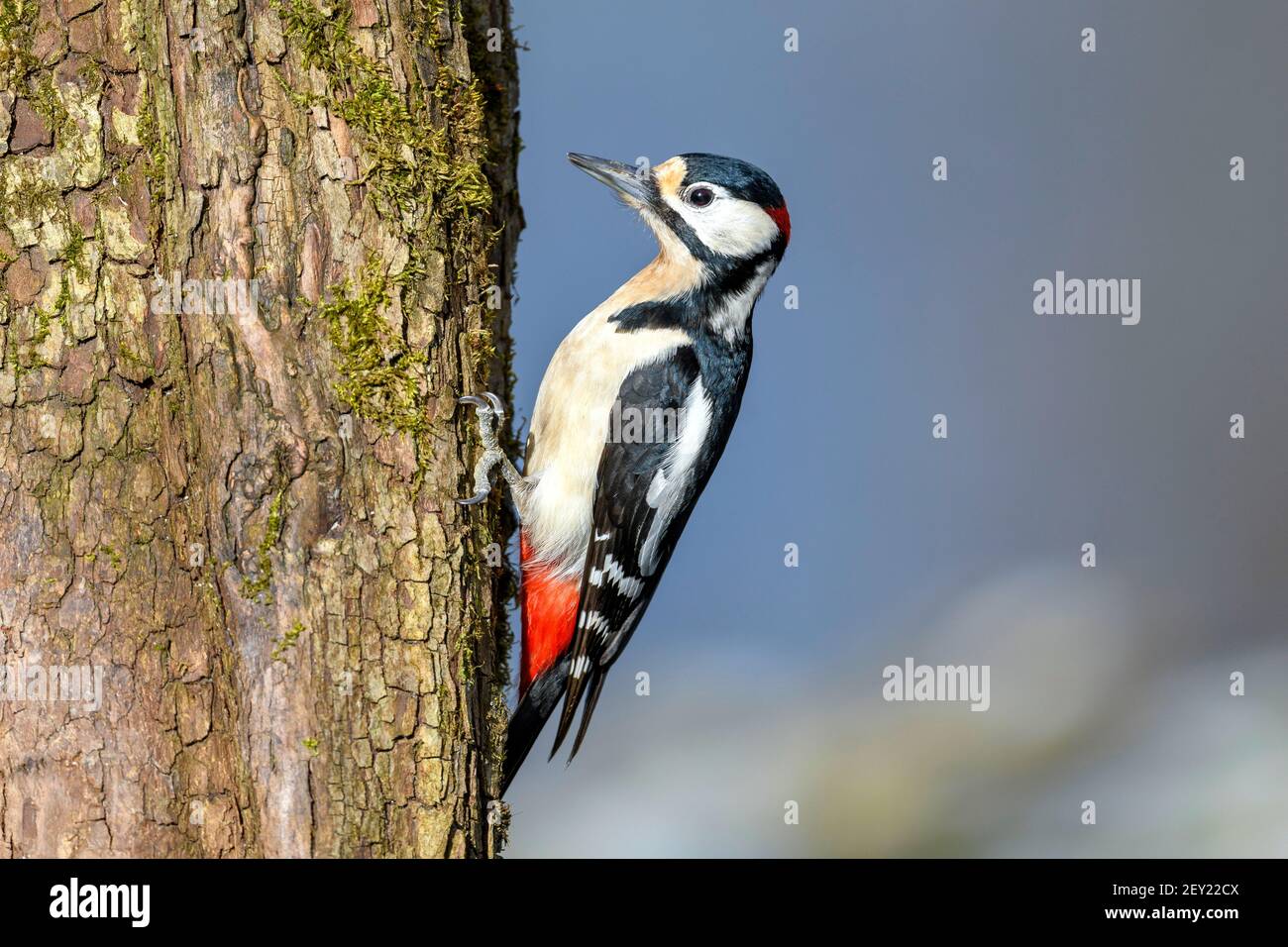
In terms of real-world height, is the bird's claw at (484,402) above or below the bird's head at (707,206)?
below

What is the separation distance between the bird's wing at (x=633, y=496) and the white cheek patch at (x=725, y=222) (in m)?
0.32

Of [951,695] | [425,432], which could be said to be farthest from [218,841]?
[951,695]

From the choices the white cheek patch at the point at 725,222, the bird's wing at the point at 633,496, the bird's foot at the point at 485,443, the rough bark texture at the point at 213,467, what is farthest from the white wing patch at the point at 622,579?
the white cheek patch at the point at 725,222

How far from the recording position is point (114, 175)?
6.43 ft

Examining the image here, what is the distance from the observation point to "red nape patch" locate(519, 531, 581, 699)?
2.71 metres

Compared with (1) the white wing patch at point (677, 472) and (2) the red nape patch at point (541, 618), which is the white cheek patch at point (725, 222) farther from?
(2) the red nape patch at point (541, 618)

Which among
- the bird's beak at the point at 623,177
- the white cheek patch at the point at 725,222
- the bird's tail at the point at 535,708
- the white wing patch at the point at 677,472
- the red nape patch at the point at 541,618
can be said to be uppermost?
the bird's beak at the point at 623,177

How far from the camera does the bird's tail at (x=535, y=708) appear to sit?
8.45 feet

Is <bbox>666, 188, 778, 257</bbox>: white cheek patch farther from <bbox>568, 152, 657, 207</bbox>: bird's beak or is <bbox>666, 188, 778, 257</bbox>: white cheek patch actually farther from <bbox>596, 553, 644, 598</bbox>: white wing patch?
<bbox>596, 553, 644, 598</bbox>: white wing patch

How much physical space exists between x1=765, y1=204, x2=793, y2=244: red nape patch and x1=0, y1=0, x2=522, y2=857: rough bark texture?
1243 mm

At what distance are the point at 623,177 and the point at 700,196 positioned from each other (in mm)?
227

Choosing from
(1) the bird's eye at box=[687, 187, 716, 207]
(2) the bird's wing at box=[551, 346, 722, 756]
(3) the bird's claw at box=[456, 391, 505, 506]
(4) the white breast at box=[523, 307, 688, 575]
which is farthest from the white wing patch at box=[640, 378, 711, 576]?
(3) the bird's claw at box=[456, 391, 505, 506]

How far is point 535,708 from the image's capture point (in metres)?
2.69

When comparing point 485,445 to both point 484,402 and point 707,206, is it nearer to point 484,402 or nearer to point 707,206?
point 484,402
